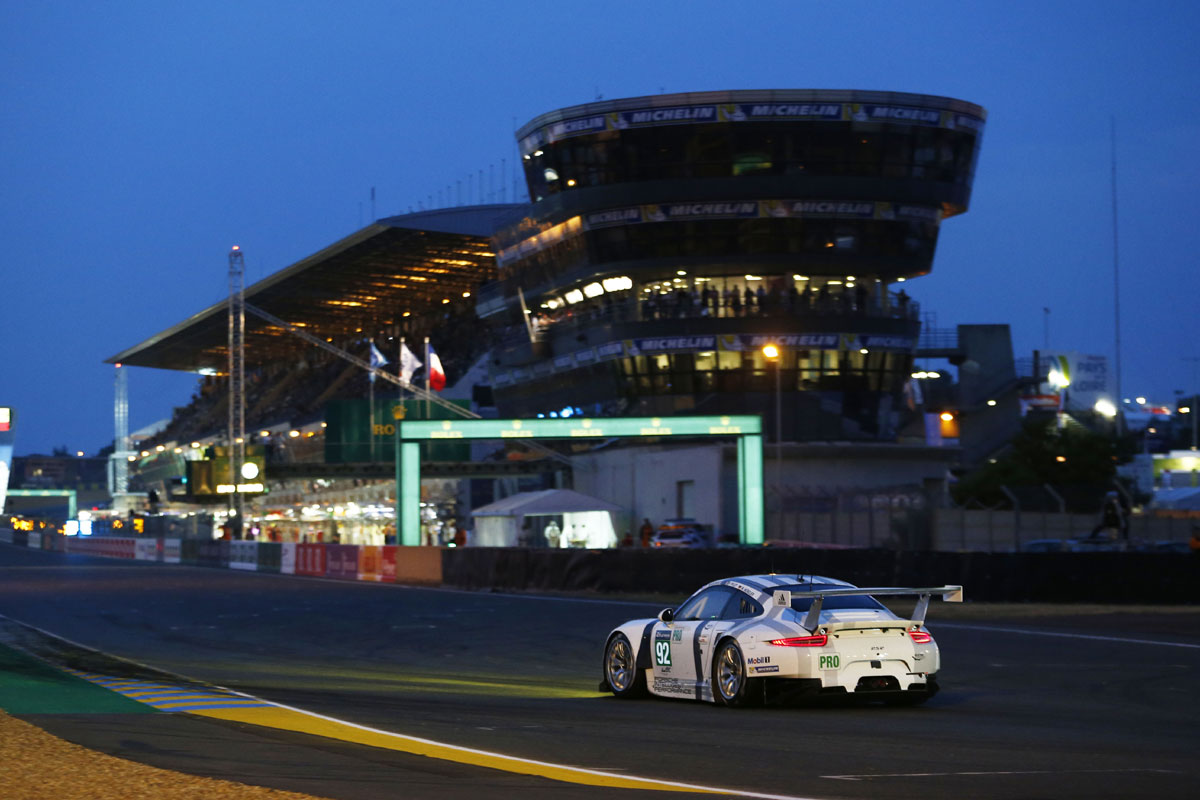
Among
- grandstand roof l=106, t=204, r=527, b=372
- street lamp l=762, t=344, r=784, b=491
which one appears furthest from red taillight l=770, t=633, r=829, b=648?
grandstand roof l=106, t=204, r=527, b=372

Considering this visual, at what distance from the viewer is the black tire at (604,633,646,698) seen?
47.2 feet

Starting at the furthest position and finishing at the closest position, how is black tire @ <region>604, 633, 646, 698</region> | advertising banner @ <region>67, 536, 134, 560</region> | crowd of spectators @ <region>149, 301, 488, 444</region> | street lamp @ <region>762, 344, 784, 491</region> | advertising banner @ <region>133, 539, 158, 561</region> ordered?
crowd of spectators @ <region>149, 301, 488, 444</region>
advertising banner @ <region>67, 536, 134, 560</region>
advertising banner @ <region>133, 539, 158, 561</region>
street lamp @ <region>762, 344, 784, 491</region>
black tire @ <region>604, 633, 646, 698</region>

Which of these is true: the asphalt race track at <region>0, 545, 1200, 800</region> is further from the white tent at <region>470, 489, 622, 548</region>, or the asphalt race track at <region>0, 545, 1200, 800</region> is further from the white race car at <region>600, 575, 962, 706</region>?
the white tent at <region>470, 489, 622, 548</region>

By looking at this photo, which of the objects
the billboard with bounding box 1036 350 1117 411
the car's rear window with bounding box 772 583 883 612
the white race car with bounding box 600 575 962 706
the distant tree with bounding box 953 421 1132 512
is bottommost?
the white race car with bounding box 600 575 962 706

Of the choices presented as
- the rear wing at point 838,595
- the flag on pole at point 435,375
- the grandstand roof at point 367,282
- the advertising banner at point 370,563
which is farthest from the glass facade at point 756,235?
the rear wing at point 838,595

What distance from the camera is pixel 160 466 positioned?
383ft

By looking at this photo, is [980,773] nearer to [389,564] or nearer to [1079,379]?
[389,564]

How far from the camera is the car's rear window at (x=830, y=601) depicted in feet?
42.4

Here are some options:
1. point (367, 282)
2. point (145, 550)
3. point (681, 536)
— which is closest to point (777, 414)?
point (681, 536)

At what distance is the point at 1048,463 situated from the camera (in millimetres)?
70750

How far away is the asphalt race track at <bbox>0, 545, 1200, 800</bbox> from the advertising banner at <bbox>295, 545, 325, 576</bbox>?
20.9m

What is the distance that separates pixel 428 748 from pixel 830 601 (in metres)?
4.38

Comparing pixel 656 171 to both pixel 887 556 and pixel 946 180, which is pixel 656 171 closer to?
pixel 946 180

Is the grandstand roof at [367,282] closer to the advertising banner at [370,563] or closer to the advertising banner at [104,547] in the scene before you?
the advertising banner at [104,547]
